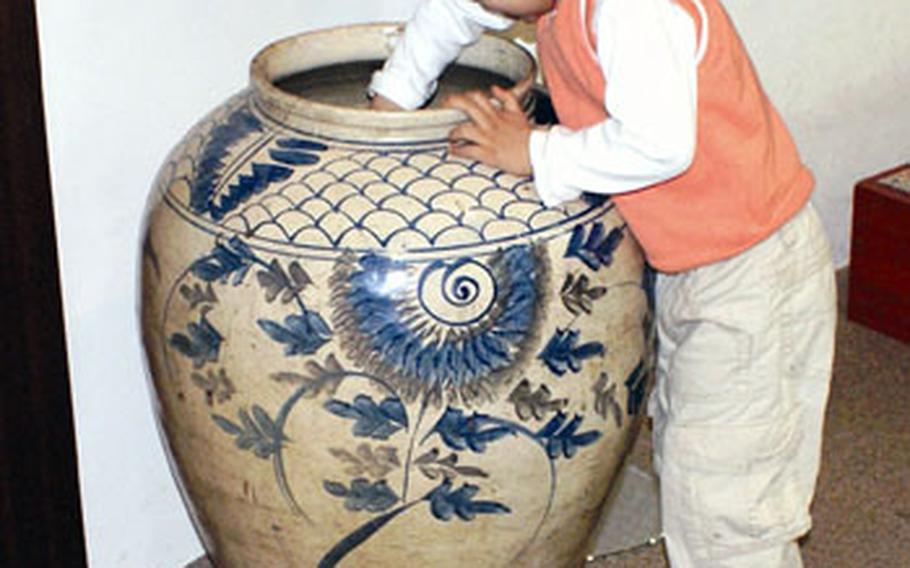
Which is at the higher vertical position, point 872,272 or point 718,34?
point 718,34

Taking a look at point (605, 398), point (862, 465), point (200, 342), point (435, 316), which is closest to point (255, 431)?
point (200, 342)

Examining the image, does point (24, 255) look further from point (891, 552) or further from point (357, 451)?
point (891, 552)

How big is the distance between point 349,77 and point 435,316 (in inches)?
14.6

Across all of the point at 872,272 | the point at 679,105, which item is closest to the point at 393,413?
the point at 679,105

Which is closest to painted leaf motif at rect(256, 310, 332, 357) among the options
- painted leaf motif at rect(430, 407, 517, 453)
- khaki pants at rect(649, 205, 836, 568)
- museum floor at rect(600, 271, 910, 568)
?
painted leaf motif at rect(430, 407, 517, 453)

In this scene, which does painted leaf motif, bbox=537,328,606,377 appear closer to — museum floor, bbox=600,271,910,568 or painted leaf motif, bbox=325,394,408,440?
painted leaf motif, bbox=325,394,408,440

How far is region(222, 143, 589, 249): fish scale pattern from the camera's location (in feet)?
4.50

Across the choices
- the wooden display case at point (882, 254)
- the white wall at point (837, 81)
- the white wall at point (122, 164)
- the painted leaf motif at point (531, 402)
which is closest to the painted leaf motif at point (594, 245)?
the painted leaf motif at point (531, 402)

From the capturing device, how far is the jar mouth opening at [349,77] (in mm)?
1417

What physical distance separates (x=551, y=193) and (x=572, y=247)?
0.05m

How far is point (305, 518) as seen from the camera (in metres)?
1.46

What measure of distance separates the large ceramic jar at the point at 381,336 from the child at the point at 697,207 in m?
0.05

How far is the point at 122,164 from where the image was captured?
166 cm

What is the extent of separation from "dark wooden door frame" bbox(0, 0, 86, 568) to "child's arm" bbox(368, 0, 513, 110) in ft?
1.05
